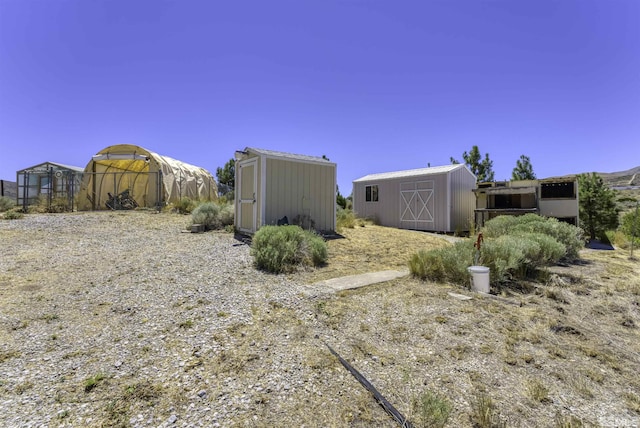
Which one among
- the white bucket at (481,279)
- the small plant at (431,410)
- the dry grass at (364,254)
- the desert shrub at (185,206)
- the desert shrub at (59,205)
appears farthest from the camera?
the desert shrub at (185,206)

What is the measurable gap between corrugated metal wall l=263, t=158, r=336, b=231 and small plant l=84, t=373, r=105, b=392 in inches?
240

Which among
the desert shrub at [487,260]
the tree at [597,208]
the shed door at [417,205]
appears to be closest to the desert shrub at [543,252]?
the desert shrub at [487,260]

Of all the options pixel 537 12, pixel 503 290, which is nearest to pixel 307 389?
pixel 503 290

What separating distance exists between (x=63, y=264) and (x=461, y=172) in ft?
46.0

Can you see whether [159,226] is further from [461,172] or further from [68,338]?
[461,172]

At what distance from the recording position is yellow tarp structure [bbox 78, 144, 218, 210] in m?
14.3

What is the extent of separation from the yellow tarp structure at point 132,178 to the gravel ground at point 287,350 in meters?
9.90

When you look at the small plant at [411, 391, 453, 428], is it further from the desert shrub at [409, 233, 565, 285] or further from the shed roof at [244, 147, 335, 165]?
→ the shed roof at [244, 147, 335, 165]

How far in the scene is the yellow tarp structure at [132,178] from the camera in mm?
14297

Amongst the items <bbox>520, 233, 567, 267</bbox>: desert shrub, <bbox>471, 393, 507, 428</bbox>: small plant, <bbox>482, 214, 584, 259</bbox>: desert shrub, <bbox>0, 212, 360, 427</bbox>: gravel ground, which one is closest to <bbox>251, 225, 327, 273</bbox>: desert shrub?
→ <bbox>0, 212, 360, 427</bbox>: gravel ground

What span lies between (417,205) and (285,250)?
10057mm

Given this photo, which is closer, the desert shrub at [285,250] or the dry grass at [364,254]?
the desert shrub at [285,250]

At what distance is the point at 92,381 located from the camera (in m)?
2.16

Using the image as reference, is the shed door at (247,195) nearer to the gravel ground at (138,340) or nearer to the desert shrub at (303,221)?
the desert shrub at (303,221)
